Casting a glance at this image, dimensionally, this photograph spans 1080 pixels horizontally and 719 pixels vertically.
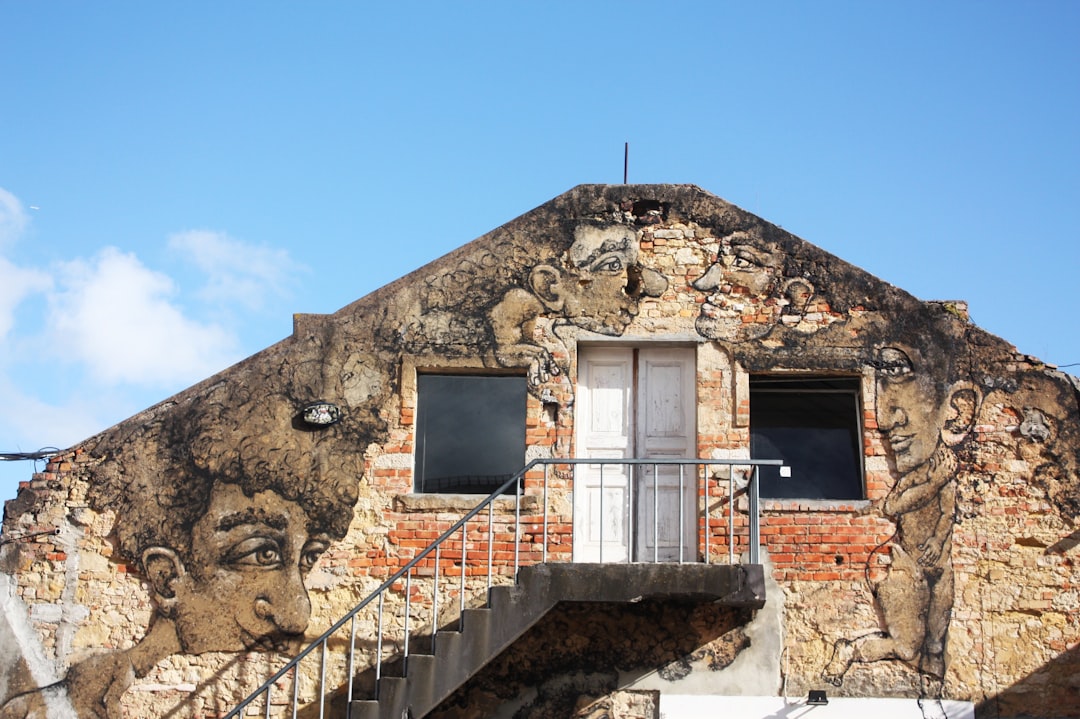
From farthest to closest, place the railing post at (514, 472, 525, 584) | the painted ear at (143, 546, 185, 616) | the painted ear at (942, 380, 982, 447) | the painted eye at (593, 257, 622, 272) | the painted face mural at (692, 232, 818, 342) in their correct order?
1. the painted eye at (593, 257, 622, 272)
2. the painted face mural at (692, 232, 818, 342)
3. the painted ear at (942, 380, 982, 447)
4. the painted ear at (143, 546, 185, 616)
5. the railing post at (514, 472, 525, 584)

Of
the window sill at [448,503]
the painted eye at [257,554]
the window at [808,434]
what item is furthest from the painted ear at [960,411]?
the painted eye at [257,554]

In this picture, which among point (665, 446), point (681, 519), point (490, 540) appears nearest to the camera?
point (681, 519)

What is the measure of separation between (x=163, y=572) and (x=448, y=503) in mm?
2660

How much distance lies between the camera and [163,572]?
11.7 m

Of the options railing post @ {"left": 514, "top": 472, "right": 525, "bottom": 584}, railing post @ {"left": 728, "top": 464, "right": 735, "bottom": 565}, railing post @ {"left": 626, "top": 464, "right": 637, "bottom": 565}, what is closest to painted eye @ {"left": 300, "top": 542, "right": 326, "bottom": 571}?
railing post @ {"left": 514, "top": 472, "right": 525, "bottom": 584}

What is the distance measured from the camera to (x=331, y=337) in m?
12.3

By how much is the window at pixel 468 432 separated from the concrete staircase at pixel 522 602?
5.39 feet

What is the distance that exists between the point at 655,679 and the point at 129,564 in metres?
4.87

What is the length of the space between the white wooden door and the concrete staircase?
1.07 meters

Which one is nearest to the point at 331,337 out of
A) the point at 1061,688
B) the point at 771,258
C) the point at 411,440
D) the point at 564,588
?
the point at 411,440

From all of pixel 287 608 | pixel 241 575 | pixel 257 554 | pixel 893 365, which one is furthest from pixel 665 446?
pixel 241 575

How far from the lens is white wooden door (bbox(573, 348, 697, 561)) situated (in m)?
11.9

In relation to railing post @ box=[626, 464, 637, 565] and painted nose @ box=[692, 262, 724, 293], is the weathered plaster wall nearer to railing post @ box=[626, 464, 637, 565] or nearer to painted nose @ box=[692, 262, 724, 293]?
painted nose @ box=[692, 262, 724, 293]

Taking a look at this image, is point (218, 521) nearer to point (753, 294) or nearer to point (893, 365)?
point (753, 294)
